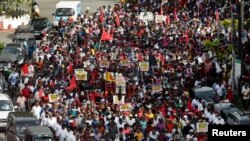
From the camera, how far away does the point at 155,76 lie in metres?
30.1

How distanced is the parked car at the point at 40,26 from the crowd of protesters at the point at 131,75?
2.05m

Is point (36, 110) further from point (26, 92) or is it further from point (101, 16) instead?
point (101, 16)

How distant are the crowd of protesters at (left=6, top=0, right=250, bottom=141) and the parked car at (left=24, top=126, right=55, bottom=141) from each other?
663 millimetres

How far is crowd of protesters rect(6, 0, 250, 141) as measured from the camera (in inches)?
949

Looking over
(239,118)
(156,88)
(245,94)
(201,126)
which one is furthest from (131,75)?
(201,126)

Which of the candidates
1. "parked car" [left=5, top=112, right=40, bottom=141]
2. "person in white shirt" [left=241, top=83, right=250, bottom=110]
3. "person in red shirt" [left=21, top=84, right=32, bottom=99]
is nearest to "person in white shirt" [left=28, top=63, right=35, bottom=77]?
"person in red shirt" [left=21, top=84, right=32, bottom=99]

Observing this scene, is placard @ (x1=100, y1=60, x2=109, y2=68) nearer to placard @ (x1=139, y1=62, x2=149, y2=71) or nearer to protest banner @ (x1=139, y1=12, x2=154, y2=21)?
placard @ (x1=139, y1=62, x2=149, y2=71)

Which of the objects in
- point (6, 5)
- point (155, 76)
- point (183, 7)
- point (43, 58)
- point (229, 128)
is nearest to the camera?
point (229, 128)

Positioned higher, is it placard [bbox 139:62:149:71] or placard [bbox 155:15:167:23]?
placard [bbox 155:15:167:23]

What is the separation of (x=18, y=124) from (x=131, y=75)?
6557mm

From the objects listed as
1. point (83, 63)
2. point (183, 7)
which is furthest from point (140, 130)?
point (183, 7)

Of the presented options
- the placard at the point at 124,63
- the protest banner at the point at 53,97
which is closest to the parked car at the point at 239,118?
the protest banner at the point at 53,97

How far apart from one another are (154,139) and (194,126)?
1305 millimetres

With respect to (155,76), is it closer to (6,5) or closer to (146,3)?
(6,5)
